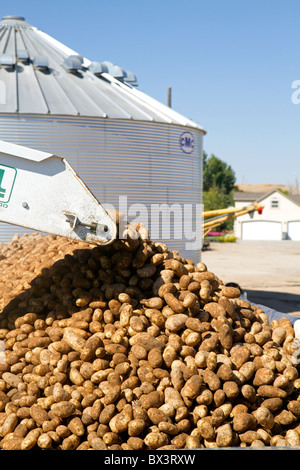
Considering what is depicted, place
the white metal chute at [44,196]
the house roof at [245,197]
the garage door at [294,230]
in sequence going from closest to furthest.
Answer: the white metal chute at [44,196]
the garage door at [294,230]
the house roof at [245,197]

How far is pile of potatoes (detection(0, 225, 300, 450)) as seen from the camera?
440 centimetres

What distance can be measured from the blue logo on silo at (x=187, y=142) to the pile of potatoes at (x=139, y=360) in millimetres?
5888

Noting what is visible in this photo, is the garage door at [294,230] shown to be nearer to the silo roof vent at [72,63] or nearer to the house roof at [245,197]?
the house roof at [245,197]

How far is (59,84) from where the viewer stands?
442 inches

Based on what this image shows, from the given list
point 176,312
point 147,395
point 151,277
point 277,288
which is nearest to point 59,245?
point 151,277

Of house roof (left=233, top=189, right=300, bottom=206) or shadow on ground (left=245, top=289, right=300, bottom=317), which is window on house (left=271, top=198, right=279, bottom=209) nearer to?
house roof (left=233, top=189, right=300, bottom=206)

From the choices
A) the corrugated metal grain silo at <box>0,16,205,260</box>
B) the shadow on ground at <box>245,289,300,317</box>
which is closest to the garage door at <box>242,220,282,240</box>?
the shadow on ground at <box>245,289,300,317</box>

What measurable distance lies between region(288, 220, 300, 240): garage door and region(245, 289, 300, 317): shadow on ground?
31080 millimetres

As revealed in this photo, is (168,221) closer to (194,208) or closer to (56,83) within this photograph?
(194,208)

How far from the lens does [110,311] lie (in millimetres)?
5324

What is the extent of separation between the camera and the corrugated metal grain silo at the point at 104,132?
994 centimetres

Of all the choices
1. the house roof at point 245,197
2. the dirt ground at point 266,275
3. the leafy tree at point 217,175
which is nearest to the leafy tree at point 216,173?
the leafy tree at point 217,175

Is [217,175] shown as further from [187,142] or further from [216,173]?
[187,142]

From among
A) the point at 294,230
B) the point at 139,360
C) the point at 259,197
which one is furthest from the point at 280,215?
the point at 139,360
